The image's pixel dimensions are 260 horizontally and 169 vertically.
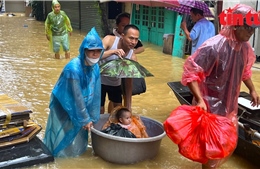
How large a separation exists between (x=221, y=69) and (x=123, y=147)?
1.36m

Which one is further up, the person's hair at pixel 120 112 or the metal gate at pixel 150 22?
the metal gate at pixel 150 22

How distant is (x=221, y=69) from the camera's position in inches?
135

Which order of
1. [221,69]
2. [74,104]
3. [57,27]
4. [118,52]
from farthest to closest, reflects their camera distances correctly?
1. [57,27]
2. [118,52]
3. [74,104]
4. [221,69]

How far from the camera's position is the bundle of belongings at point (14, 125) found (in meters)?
3.91

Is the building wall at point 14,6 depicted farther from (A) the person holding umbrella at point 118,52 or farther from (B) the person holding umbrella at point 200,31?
(A) the person holding umbrella at point 118,52

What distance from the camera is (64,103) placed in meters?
3.85

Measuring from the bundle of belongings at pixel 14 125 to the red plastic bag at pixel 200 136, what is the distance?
1.80 metres

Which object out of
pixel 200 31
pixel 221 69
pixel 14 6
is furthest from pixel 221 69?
pixel 14 6

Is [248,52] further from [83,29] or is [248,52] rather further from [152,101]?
[83,29]

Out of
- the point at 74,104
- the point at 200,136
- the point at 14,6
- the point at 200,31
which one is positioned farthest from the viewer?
the point at 14,6

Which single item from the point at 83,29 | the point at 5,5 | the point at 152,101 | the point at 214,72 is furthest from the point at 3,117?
the point at 5,5

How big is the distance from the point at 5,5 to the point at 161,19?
85.6 feet

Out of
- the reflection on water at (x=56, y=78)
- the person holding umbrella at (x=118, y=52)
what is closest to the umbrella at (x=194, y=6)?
the reflection on water at (x=56, y=78)

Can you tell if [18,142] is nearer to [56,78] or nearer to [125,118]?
[125,118]
